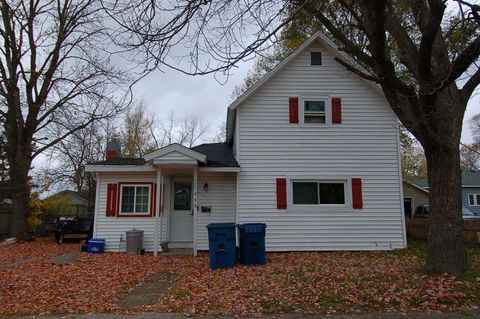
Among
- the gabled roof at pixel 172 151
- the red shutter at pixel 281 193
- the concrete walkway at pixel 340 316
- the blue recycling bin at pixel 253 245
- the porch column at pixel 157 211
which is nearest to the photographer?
the concrete walkway at pixel 340 316

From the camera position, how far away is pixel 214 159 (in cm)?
1301

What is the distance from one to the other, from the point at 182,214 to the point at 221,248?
13.5 feet

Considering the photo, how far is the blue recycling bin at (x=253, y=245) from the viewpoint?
9.66 metres

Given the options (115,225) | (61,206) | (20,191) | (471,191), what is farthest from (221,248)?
(471,191)

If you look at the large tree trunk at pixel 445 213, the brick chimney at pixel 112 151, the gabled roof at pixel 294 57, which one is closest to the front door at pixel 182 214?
the gabled roof at pixel 294 57

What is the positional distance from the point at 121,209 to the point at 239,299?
766cm

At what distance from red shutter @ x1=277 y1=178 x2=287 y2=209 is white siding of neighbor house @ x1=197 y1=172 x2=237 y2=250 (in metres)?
1.56

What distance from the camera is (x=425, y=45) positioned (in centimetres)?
617

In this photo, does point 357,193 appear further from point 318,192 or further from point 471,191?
point 471,191

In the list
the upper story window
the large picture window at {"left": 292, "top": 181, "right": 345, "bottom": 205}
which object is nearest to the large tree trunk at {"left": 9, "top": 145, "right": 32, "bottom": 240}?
the large picture window at {"left": 292, "top": 181, "right": 345, "bottom": 205}

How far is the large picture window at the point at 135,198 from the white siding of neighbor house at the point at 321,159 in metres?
3.27

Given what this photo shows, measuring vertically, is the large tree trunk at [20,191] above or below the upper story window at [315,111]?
below

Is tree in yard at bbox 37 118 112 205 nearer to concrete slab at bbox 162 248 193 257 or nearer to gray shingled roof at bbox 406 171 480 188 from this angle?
concrete slab at bbox 162 248 193 257

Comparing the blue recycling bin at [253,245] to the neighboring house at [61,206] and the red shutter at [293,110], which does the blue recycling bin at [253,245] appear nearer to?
the red shutter at [293,110]
